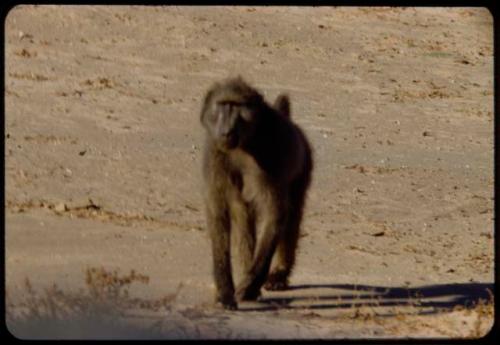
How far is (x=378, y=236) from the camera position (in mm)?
10102

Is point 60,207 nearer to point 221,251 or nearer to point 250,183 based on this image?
point 221,251

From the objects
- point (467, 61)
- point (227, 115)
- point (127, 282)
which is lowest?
point (467, 61)

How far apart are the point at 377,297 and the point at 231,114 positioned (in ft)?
5.25

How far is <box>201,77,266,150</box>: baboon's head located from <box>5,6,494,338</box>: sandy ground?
96 cm

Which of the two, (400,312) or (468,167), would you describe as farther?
(468,167)

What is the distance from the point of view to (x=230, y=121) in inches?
279

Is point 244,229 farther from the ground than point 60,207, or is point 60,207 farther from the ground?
point 244,229

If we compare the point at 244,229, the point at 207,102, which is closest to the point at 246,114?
the point at 207,102

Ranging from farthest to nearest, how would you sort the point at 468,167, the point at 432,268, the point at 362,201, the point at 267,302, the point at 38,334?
the point at 468,167 → the point at 362,201 → the point at 432,268 → the point at 267,302 → the point at 38,334

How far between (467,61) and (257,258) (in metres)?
11.9

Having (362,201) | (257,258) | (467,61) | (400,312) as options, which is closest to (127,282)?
(257,258)

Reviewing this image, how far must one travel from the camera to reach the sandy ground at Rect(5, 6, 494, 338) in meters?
7.78

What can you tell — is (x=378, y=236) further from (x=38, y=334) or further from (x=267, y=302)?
(x=38, y=334)

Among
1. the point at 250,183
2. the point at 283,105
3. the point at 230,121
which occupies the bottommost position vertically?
the point at 250,183
